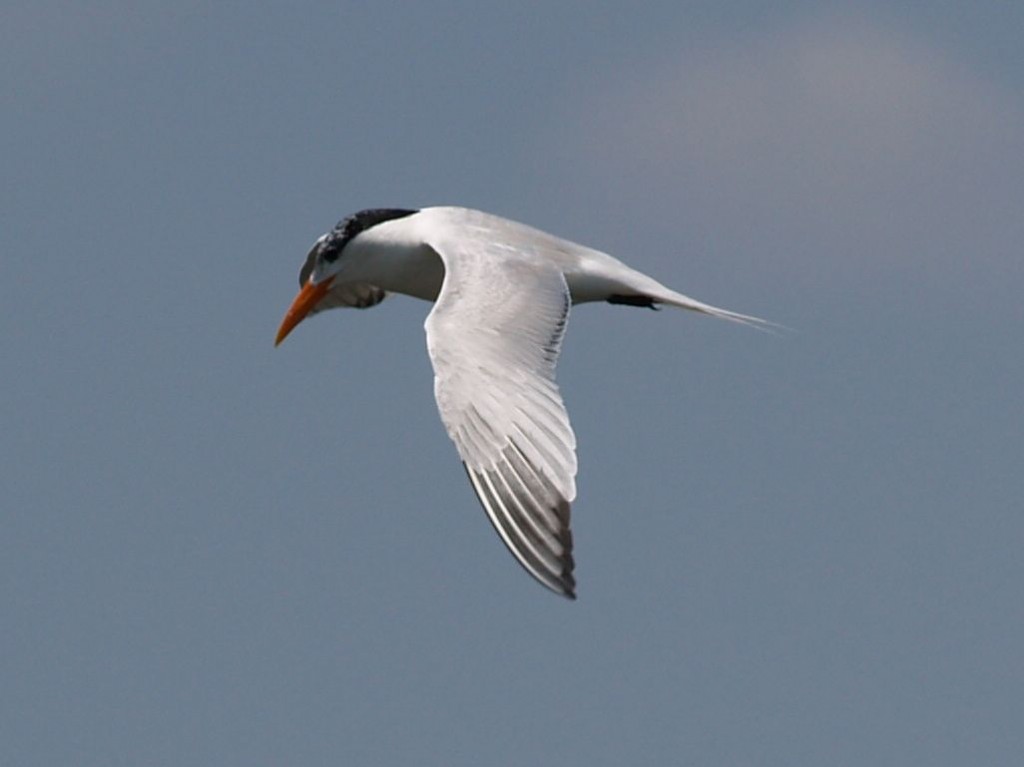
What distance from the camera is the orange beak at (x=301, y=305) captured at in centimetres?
1875

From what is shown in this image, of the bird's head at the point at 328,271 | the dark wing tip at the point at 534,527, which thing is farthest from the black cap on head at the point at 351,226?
the dark wing tip at the point at 534,527

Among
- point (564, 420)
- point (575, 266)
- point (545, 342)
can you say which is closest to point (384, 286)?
point (575, 266)

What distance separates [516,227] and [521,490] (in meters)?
4.22

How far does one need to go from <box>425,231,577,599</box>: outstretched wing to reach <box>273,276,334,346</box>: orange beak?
230cm

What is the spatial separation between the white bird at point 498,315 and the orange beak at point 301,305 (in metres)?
0.01

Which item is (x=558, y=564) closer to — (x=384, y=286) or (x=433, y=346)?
(x=433, y=346)

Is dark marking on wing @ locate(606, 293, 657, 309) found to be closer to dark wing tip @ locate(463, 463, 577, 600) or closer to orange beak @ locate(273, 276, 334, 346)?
orange beak @ locate(273, 276, 334, 346)

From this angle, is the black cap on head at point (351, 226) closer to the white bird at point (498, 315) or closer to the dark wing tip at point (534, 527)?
the white bird at point (498, 315)

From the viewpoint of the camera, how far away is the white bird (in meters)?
13.7

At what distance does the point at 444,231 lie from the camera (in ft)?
56.5

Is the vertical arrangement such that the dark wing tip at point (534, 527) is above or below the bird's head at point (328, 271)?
below

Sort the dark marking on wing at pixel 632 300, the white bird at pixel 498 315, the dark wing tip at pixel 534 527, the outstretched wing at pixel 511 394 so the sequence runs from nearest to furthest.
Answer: the dark wing tip at pixel 534 527 → the outstretched wing at pixel 511 394 → the white bird at pixel 498 315 → the dark marking on wing at pixel 632 300

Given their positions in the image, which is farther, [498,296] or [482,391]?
[498,296]

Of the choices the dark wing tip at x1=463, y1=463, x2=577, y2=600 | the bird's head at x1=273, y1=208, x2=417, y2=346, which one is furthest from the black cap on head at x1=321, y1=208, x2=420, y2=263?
the dark wing tip at x1=463, y1=463, x2=577, y2=600
